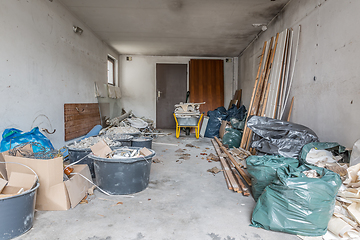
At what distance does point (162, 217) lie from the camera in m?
1.79

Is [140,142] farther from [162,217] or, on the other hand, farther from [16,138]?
[162,217]

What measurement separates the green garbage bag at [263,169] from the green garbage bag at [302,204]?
36 centimetres

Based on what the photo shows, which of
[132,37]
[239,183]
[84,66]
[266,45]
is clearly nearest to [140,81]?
[132,37]

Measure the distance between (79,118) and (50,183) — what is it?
2.93 metres

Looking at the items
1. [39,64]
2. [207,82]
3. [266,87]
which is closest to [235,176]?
[266,87]

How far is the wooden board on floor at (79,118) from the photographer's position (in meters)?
4.01

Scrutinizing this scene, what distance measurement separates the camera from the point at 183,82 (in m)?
7.57

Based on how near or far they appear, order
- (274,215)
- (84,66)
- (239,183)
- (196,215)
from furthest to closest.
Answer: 1. (84,66)
2. (239,183)
3. (196,215)
4. (274,215)

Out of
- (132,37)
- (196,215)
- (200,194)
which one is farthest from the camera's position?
(132,37)

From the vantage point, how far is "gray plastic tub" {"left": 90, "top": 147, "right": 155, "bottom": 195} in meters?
2.10

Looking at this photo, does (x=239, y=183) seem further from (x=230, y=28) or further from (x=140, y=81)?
(x=140, y=81)

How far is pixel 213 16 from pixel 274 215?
12.3 feet

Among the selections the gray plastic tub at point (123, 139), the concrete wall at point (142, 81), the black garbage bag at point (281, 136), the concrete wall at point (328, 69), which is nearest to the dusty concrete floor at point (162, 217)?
the black garbage bag at point (281, 136)

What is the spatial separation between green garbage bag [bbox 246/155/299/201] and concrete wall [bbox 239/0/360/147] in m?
0.74
